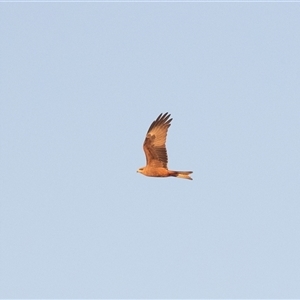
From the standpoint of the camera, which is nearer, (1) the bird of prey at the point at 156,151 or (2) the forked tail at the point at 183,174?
Result: (2) the forked tail at the point at 183,174

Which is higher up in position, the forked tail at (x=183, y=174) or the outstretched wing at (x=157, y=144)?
the outstretched wing at (x=157, y=144)

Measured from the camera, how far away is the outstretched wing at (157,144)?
14594 mm

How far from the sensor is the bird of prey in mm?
14516

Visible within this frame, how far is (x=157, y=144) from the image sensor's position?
14750mm

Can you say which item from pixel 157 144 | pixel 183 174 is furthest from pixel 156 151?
pixel 183 174

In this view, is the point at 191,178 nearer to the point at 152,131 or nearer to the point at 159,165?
the point at 159,165

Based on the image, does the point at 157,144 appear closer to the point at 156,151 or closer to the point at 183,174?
the point at 156,151

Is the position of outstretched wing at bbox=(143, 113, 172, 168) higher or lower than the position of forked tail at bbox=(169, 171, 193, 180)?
higher

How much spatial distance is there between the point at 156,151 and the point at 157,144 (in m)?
0.27

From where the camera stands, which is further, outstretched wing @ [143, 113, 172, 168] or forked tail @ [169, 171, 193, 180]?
outstretched wing @ [143, 113, 172, 168]

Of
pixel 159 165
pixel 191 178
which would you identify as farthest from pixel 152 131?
pixel 191 178

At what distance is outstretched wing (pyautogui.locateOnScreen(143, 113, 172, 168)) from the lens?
47.9ft

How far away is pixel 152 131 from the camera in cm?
1485

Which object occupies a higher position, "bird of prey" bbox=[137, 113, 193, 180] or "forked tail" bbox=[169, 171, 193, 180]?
"bird of prey" bbox=[137, 113, 193, 180]
